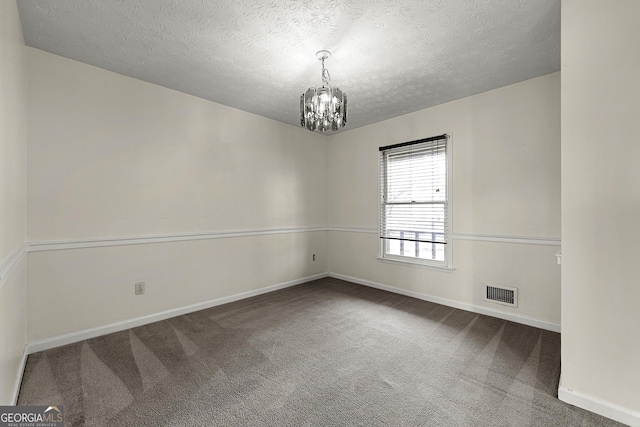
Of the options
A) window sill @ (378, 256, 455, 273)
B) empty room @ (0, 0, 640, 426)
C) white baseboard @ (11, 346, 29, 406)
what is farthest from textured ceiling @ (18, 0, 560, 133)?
white baseboard @ (11, 346, 29, 406)

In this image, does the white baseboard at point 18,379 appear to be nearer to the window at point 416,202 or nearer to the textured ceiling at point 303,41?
the textured ceiling at point 303,41

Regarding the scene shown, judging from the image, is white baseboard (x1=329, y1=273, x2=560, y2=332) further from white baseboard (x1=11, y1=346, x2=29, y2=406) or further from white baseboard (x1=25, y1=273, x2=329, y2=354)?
white baseboard (x1=11, y1=346, x2=29, y2=406)

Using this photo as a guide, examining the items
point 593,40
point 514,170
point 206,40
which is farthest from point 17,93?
point 514,170

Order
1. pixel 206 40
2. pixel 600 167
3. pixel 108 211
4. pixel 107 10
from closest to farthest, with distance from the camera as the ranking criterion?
1. pixel 600 167
2. pixel 107 10
3. pixel 206 40
4. pixel 108 211

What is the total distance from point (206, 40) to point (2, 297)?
2.07 m

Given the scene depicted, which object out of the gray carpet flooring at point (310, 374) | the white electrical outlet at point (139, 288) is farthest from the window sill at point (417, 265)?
the white electrical outlet at point (139, 288)

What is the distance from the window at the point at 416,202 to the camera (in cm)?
356

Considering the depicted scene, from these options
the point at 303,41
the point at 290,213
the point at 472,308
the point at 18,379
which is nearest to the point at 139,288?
the point at 18,379

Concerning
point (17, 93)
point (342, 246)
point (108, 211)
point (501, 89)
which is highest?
→ point (501, 89)

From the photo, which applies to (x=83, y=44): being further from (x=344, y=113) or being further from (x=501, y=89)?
(x=501, y=89)

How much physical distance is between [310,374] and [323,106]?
2.08 m

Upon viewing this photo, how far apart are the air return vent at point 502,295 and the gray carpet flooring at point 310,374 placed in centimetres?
22

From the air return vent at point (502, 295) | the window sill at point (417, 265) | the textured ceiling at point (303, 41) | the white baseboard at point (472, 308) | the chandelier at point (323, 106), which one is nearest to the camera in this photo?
the textured ceiling at point (303, 41)

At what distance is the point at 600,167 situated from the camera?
1656 mm
